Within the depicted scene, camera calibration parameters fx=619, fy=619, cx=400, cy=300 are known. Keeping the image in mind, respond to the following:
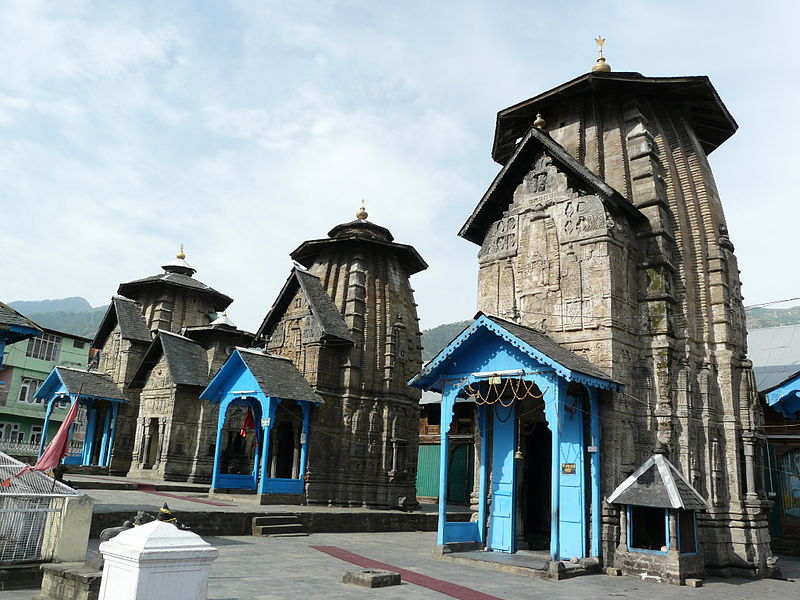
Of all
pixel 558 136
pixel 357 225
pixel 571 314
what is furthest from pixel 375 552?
pixel 357 225

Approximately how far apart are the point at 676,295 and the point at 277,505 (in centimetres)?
1502

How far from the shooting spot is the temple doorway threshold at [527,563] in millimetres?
12484

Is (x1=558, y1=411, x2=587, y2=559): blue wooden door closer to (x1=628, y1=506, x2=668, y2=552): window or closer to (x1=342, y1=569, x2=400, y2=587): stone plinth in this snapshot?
(x1=628, y1=506, x2=668, y2=552): window

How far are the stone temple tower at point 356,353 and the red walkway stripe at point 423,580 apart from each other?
36.9 feet

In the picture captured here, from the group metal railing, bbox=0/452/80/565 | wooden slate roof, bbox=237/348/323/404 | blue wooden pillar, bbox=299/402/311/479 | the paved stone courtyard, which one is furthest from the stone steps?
metal railing, bbox=0/452/80/565

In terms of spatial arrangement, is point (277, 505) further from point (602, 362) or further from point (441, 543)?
→ point (602, 362)

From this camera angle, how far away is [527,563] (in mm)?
13648

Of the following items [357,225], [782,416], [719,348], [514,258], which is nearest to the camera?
[719,348]

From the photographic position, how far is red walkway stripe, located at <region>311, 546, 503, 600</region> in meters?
10.3

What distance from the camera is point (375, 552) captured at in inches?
606

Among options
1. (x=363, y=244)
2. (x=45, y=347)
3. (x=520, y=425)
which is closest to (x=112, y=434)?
(x=363, y=244)

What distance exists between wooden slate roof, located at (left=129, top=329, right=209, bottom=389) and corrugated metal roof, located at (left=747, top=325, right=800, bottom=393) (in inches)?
1011

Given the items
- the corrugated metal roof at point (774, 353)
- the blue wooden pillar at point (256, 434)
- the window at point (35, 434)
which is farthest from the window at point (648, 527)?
the window at point (35, 434)

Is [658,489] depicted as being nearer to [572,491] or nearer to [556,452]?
[572,491]
